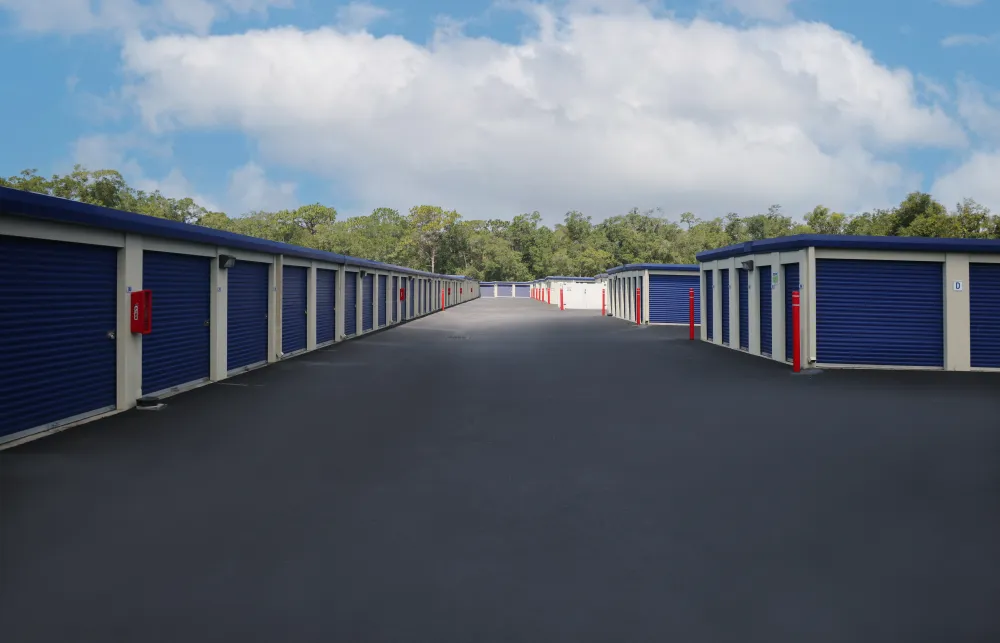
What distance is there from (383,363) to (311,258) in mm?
4888

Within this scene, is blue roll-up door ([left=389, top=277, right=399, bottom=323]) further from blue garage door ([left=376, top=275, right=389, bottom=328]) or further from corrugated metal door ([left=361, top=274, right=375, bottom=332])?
corrugated metal door ([left=361, top=274, right=375, bottom=332])

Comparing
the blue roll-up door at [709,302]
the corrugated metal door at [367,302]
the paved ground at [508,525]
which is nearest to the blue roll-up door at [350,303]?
the corrugated metal door at [367,302]

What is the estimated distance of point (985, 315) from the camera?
14594 mm

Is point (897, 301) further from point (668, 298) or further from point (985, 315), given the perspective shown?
point (668, 298)

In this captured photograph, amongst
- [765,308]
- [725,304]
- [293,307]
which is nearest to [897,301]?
[765,308]

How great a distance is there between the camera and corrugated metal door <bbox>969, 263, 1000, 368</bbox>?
14578mm

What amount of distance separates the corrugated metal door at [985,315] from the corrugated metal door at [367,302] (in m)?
19.9

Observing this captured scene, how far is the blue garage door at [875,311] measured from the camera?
14.8 m

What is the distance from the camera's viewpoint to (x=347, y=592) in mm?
3924

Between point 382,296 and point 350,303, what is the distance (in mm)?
6209

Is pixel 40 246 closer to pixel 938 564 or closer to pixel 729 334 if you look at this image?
pixel 938 564

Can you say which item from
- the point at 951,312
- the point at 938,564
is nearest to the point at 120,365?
the point at 938,564

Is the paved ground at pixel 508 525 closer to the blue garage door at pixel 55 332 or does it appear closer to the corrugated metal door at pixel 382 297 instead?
the blue garage door at pixel 55 332

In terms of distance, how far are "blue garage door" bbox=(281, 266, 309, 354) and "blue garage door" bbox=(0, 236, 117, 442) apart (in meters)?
7.56
